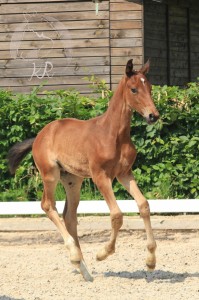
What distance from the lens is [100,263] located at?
32.8 ft

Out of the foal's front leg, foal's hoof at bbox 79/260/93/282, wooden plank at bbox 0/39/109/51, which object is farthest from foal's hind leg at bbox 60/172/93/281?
wooden plank at bbox 0/39/109/51

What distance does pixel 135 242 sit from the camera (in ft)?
36.9

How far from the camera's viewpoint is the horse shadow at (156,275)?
28.6 ft

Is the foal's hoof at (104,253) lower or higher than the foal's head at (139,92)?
lower

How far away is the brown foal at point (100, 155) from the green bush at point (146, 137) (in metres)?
3.49

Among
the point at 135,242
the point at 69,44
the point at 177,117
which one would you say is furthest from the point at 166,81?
the point at 135,242

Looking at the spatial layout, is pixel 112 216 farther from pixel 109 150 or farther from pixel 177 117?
pixel 177 117

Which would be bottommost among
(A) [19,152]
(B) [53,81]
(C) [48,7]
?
(A) [19,152]

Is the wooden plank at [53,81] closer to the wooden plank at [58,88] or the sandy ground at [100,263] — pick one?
the wooden plank at [58,88]

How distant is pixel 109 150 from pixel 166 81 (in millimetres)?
9197

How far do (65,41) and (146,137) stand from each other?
4.54m

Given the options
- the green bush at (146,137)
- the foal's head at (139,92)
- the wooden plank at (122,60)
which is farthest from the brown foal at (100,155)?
the wooden plank at (122,60)

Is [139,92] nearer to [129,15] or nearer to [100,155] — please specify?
[100,155]

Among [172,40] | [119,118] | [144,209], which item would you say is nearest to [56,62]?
[172,40]
